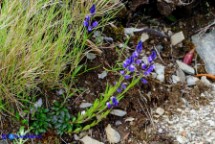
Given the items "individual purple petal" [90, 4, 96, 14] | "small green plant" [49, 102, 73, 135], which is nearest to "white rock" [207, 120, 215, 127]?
"small green plant" [49, 102, 73, 135]

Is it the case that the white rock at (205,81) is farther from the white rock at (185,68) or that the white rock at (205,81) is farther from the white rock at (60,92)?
the white rock at (60,92)

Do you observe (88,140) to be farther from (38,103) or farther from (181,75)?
(181,75)

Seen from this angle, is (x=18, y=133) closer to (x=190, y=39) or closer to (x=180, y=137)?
(x=180, y=137)

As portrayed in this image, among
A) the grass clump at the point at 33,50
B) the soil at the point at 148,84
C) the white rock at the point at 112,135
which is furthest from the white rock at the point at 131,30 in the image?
the white rock at the point at 112,135

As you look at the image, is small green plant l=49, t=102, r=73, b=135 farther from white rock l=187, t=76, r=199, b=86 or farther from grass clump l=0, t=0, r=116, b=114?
white rock l=187, t=76, r=199, b=86

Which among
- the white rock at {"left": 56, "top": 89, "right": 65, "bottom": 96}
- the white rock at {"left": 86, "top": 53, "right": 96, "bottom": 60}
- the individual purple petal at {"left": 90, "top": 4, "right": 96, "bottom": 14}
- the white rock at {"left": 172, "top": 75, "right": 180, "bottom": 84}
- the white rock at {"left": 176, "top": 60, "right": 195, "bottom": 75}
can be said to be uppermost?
the individual purple petal at {"left": 90, "top": 4, "right": 96, "bottom": 14}

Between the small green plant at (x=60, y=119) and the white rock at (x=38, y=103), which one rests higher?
the white rock at (x=38, y=103)
